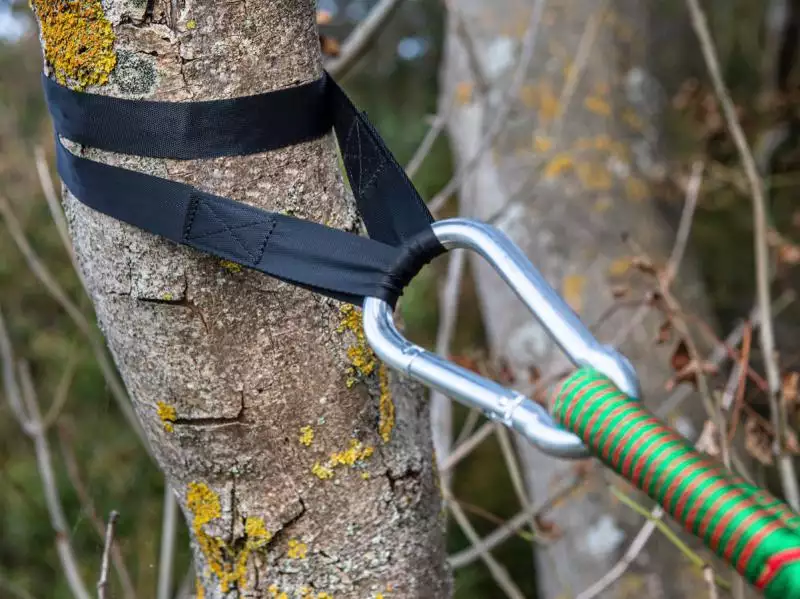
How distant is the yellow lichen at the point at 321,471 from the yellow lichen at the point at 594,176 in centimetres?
150

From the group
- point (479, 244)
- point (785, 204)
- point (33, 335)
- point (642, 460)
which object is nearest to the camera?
point (642, 460)

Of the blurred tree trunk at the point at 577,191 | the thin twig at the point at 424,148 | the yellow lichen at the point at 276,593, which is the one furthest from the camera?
the blurred tree trunk at the point at 577,191

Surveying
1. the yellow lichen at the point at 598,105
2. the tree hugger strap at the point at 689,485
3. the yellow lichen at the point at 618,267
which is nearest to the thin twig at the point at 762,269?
the yellow lichen at the point at 618,267

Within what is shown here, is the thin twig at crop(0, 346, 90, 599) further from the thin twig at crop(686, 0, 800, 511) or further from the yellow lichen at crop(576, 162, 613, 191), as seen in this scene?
the yellow lichen at crop(576, 162, 613, 191)

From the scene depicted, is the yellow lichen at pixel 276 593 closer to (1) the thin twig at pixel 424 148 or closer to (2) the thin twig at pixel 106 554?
(2) the thin twig at pixel 106 554

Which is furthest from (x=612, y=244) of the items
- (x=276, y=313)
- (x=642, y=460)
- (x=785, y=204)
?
(x=785, y=204)

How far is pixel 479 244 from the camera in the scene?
556 millimetres

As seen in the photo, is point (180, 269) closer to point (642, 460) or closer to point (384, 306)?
point (384, 306)

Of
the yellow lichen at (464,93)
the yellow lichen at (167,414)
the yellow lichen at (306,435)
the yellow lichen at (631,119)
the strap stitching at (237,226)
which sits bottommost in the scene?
the yellow lichen at (306,435)

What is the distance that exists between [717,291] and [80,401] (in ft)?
8.87

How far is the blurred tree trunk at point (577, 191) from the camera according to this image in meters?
1.85

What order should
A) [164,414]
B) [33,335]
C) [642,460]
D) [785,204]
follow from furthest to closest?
[785,204] < [33,335] < [164,414] < [642,460]

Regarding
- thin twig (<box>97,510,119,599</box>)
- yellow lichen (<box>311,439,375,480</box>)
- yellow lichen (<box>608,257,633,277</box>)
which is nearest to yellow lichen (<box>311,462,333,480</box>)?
yellow lichen (<box>311,439,375,480</box>)

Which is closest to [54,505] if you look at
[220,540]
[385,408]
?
[220,540]
